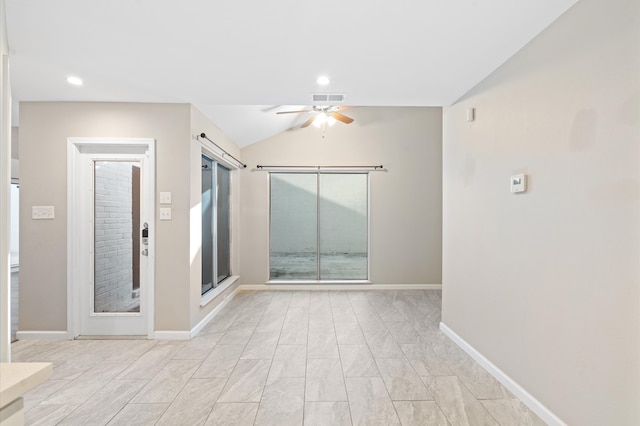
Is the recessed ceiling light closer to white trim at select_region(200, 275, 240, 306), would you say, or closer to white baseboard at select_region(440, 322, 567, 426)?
white trim at select_region(200, 275, 240, 306)

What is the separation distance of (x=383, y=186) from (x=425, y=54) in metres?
3.58

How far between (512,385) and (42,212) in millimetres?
4436

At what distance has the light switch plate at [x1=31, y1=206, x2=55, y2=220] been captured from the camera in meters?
3.54

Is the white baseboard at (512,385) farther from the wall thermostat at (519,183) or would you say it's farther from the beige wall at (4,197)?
the beige wall at (4,197)

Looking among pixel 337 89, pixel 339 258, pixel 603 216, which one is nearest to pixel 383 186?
pixel 339 258

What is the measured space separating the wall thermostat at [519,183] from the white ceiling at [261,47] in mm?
878

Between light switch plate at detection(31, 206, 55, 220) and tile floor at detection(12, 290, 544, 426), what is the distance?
1.23 metres

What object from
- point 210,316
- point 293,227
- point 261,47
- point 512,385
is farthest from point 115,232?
point 512,385

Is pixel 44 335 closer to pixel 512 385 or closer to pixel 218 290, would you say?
pixel 218 290

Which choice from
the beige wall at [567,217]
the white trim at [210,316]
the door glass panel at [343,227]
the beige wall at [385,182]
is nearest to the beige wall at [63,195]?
the white trim at [210,316]

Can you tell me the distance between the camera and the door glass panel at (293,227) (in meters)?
6.19

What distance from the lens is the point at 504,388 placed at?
8.25 ft

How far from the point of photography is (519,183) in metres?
2.38

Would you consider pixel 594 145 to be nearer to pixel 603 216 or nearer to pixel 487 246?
pixel 603 216
